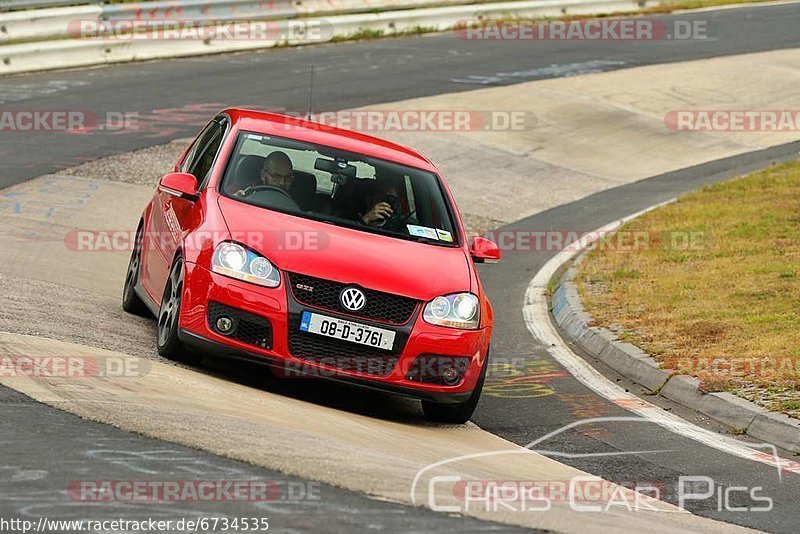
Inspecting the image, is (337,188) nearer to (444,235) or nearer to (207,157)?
(444,235)

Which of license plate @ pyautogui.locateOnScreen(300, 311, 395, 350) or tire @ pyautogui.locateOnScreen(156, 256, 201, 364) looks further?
tire @ pyautogui.locateOnScreen(156, 256, 201, 364)

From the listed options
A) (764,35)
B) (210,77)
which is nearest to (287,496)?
(210,77)

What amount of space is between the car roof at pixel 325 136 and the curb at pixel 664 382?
2.25 meters

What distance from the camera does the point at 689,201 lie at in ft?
58.6

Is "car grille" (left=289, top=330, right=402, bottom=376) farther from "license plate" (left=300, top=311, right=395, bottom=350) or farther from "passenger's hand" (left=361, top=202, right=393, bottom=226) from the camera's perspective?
"passenger's hand" (left=361, top=202, right=393, bottom=226)

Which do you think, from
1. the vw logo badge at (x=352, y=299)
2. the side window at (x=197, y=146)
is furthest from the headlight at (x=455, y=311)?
the side window at (x=197, y=146)

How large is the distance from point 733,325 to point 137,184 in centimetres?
800

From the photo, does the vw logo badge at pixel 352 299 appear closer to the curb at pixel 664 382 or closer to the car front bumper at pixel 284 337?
the car front bumper at pixel 284 337

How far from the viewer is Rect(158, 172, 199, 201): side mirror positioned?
361 inches

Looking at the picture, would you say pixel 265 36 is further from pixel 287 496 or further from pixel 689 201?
pixel 287 496

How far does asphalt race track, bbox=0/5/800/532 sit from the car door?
858 mm

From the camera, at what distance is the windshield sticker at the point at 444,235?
9305 millimetres

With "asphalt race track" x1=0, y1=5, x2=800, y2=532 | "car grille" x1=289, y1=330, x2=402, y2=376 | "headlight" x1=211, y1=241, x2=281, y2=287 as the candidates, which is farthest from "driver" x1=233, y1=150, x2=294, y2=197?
"car grille" x1=289, y1=330, x2=402, y2=376

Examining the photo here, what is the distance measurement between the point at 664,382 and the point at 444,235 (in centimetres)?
211
